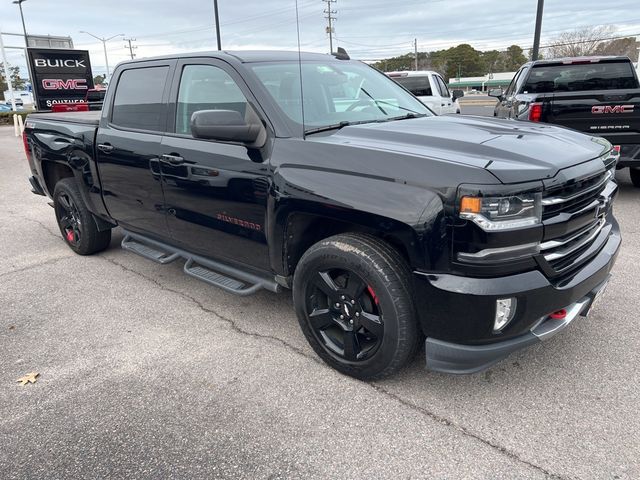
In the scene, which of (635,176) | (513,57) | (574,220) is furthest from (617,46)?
(574,220)

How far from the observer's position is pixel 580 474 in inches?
85.5

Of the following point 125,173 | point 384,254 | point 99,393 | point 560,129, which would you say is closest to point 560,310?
point 384,254

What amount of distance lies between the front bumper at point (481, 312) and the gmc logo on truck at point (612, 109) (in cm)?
463

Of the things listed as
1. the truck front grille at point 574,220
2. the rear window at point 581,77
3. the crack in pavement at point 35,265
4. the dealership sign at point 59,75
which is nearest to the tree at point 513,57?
the dealership sign at point 59,75

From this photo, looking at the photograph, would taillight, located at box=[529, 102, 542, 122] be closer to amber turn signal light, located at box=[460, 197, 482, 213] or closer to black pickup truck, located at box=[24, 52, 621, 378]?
black pickup truck, located at box=[24, 52, 621, 378]

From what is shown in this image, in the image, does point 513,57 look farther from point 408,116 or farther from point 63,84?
point 408,116

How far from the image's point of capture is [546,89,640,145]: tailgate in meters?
6.27

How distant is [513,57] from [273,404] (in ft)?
295

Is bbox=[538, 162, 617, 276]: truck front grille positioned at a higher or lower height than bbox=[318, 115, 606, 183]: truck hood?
lower

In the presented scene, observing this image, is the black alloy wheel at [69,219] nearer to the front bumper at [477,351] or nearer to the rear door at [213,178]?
the rear door at [213,178]

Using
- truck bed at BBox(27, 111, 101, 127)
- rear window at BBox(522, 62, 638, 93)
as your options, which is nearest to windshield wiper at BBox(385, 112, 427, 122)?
truck bed at BBox(27, 111, 101, 127)

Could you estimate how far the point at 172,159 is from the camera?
3.60m

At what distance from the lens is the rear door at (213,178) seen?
314 cm

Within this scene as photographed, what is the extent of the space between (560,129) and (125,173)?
325cm
